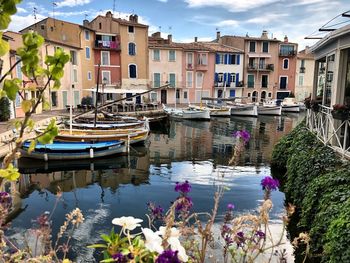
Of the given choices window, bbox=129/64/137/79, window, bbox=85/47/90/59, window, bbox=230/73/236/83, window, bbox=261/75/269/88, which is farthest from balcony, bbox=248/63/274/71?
window, bbox=85/47/90/59

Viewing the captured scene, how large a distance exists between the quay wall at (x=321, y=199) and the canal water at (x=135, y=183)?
162 cm

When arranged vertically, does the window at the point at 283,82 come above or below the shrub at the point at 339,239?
above

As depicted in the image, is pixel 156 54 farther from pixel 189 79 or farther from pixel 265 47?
pixel 265 47

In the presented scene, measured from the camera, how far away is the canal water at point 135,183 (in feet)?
34.1

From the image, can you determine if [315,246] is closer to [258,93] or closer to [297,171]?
[297,171]

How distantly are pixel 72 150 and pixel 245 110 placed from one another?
2955 cm

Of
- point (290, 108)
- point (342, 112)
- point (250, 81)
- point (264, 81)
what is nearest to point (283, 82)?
point (264, 81)

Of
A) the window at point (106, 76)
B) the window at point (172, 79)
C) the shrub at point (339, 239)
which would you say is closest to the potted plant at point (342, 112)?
the shrub at point (339, 239)

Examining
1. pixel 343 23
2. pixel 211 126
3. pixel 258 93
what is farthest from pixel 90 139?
pixel 258 93

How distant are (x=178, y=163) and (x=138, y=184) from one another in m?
4.32

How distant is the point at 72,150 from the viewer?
17.5 metres

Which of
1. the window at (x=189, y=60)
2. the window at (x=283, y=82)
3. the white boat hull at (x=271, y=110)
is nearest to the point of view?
the white boat hull at (x=271, y=110)

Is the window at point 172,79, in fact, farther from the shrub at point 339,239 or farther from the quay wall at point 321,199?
the shrub at point 339,239

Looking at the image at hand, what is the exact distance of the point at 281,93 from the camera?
56188 mm
